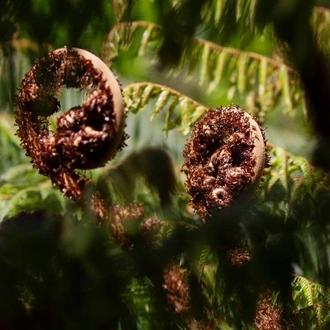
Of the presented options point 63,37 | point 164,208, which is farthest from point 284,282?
point 63,37

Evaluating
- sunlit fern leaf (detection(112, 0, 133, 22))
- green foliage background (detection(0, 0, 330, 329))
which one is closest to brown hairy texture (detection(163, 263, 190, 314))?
green foliage background (detection(0, 0, 330, 329))

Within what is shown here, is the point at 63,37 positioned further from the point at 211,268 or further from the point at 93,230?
the point at 211,268

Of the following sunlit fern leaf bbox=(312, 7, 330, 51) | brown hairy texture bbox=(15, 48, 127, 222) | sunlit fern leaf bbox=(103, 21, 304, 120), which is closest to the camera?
brown hairy texture bbox=(15, 48, 127, 222)

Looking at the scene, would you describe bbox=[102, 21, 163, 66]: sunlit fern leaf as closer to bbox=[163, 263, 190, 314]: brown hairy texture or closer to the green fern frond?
the green fern frond

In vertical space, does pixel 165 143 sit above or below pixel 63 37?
below

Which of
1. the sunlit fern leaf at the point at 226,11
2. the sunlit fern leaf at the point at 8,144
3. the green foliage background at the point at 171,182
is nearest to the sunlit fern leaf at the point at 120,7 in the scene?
the green foliage background at the point at 171,182

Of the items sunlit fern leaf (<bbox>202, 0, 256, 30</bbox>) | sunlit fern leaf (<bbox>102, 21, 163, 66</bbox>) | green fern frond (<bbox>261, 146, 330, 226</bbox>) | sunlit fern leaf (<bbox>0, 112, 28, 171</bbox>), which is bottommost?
sunlit fern leaf (<bbox>0, 112, 28, 171</bbox>)
